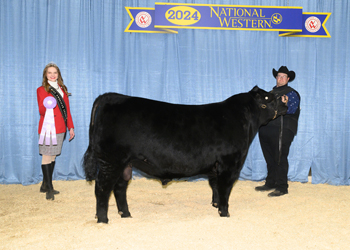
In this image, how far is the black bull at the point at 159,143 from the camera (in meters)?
2.93

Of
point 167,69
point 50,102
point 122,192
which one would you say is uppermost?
point 167,69

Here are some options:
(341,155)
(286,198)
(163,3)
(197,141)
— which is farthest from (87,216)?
(341,155)

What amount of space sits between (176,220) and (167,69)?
275cm

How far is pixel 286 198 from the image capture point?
13.9ft

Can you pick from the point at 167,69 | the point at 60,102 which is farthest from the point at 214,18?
the point at 60,102

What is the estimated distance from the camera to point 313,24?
5.07 meters

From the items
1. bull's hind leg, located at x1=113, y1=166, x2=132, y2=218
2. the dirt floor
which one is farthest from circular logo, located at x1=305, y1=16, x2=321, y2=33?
bull's hind leg, located at x1=113, y1=166, x2=132, y2=218

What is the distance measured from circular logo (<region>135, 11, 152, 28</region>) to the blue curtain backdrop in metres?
0.17

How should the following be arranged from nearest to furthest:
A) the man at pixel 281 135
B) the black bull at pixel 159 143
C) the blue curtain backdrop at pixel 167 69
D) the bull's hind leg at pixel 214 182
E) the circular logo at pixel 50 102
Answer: the black bull at pixel 159 143, the bull's hind leg at pixel 214 182, the circular logo at pixel 50 102, the man at pixel 281 135, the blue curtain backdrop at pixel 167 69

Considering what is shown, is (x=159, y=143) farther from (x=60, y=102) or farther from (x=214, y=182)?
(x=60, y=102)

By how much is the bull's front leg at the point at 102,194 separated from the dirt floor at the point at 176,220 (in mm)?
101

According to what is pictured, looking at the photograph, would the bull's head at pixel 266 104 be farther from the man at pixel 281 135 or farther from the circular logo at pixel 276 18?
the circular logo at pixel 276 18

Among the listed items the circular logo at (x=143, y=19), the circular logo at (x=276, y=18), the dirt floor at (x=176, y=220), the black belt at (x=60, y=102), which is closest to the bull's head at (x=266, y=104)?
the dirt floor at (x=176, y=220)

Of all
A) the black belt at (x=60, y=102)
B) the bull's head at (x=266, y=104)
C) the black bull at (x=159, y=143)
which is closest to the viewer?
the black bull at (x=159, y=143)
